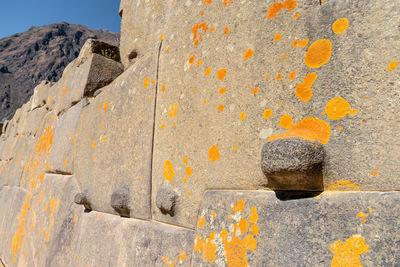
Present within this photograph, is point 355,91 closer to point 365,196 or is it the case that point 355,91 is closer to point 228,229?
point 365,196

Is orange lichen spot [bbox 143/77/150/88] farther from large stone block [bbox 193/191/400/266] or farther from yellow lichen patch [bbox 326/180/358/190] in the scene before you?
yellow lichen patch [bbox 326/180/358/190]

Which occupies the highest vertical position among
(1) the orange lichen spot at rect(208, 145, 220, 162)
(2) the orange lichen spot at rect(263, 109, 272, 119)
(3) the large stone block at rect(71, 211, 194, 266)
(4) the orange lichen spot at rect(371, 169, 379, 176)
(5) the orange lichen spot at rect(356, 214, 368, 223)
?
(2) the orange lichen spot at rect(263, 109, 272, 119)

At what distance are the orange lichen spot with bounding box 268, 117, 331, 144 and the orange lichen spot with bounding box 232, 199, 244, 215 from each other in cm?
23

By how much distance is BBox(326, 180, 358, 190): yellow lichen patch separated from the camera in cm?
65

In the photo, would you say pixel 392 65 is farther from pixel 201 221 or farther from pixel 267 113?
pixel 201 221

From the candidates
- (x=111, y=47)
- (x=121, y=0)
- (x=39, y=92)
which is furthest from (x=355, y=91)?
(x=39, y=92)

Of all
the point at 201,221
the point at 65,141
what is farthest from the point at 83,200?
the point at 201,221

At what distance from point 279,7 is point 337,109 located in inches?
14.1

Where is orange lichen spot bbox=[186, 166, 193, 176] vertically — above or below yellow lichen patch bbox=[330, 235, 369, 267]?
above

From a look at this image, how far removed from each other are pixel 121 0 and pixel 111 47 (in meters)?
0.37

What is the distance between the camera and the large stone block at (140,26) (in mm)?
1431

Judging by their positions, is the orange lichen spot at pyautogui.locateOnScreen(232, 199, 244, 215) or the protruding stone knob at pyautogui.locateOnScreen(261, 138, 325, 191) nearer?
the protruding stone knob at pyautogui.locateOnScreen(261, 138, 325, 191)

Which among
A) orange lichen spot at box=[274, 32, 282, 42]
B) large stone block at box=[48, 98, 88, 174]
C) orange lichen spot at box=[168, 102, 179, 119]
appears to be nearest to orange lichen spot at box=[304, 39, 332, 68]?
orange lichen spot at box=[274, 32, 282, 42]

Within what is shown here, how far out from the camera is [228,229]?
2.70 ft
